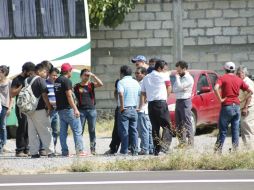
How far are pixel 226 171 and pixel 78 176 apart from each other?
2.38m

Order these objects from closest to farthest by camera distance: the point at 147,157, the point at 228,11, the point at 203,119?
the point at 147,157 → the point at 203,119 → the point at 228,11

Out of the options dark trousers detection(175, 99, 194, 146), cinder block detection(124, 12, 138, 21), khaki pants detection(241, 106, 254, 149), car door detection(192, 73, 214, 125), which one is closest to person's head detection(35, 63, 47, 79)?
dark trousers detection(175, 99, 194, 146)

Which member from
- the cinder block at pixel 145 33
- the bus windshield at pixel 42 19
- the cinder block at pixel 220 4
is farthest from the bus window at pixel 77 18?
the cinder block at pixel 220 4

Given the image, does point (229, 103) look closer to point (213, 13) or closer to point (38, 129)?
point (38, 129)

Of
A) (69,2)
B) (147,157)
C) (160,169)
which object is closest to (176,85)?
(147,157)

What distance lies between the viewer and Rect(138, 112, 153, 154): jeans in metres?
19.5

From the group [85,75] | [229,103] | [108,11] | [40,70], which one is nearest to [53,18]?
[108,11]

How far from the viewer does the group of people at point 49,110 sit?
62.6 ft

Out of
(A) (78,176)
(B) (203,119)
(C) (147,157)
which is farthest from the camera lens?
(B) (203,119)

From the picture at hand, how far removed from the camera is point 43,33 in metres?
26.0

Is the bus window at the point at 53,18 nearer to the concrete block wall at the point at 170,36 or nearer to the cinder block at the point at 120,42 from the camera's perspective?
the concrete block wall at the point at 170,36

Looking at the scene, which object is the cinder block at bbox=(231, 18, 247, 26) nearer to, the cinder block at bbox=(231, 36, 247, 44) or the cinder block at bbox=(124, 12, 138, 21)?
the cinder block at bbox=(231, 36, 247, 44)

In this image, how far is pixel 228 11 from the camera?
32.0 m

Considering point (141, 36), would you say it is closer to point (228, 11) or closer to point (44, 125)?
point (228, 11)
